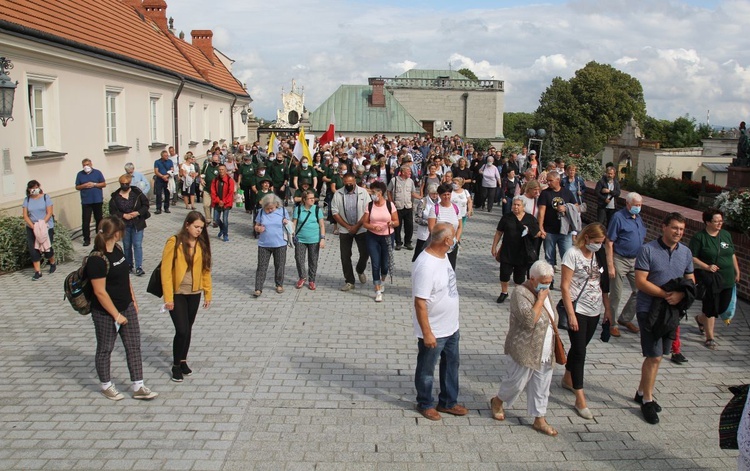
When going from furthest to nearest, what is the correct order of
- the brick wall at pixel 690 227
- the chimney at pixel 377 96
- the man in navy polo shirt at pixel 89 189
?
the chimney at pixel 377 96
the man in navy polo shirt at pixel 89 189
the brick wall at pixel 690 227

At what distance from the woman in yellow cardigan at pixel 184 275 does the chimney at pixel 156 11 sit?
26.4m

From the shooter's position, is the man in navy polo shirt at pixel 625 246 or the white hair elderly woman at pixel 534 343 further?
the man in navy polo shirt at pixel 625 246

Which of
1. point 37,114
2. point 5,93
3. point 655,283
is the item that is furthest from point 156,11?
point 655,283

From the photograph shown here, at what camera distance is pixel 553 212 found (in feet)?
35.3

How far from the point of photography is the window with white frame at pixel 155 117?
71.4ft

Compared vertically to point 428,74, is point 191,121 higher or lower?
lower

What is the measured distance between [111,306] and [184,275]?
0.78 m

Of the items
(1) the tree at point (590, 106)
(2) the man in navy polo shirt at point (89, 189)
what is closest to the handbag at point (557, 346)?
(2) the man in navy polo shirt at point (89, 189)

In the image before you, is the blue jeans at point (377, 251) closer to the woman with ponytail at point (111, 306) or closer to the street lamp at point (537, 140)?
the woman with ponytail at point (111, 306)

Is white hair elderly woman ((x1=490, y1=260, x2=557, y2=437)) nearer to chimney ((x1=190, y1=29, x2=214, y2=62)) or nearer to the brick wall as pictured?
the brick wall

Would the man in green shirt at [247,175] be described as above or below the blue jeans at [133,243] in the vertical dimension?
above

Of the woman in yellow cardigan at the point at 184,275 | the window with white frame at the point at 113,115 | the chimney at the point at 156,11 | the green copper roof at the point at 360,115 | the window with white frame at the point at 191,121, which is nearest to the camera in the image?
the woman in yellow cardigan at the point at 184,275

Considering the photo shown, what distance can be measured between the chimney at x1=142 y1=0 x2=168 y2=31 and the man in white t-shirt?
27956 mm

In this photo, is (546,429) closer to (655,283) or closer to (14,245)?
(655,283)
